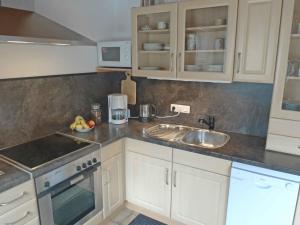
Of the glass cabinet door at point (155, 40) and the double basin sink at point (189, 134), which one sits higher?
the glass cabinet door at point (155, 40)

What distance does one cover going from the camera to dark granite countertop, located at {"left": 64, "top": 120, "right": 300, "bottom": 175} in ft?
4.99

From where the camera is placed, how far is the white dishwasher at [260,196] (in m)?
1.48

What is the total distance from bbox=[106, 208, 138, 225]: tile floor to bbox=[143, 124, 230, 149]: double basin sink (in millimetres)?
841

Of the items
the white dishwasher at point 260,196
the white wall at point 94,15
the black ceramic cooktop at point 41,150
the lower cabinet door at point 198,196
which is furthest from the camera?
the white wall at point 94,15

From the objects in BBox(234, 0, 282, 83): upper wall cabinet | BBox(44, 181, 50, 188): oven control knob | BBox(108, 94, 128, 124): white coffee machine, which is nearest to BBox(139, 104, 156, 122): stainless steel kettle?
BBox(108, 94, 128, 124): white coffee machine

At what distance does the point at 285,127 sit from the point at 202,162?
0.63 m

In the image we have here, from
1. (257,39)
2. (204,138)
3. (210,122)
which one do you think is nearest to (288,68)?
(257,39)

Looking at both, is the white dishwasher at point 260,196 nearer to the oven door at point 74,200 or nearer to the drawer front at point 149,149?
the drawer front at point 149,149

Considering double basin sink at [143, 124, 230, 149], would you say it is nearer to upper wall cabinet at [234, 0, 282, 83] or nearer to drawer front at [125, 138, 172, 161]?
drawer front at [125, 138, 172, 161]

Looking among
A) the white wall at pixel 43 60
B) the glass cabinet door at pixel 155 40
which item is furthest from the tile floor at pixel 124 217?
the white wall at pixel 43 60

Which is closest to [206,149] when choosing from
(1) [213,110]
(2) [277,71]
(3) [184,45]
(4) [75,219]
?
(1) [213,110]

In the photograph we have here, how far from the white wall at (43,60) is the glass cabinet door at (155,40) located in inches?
20.6

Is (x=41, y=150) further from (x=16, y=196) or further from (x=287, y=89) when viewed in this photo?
(x=287, y=89)

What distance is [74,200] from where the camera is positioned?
5.88 feet
